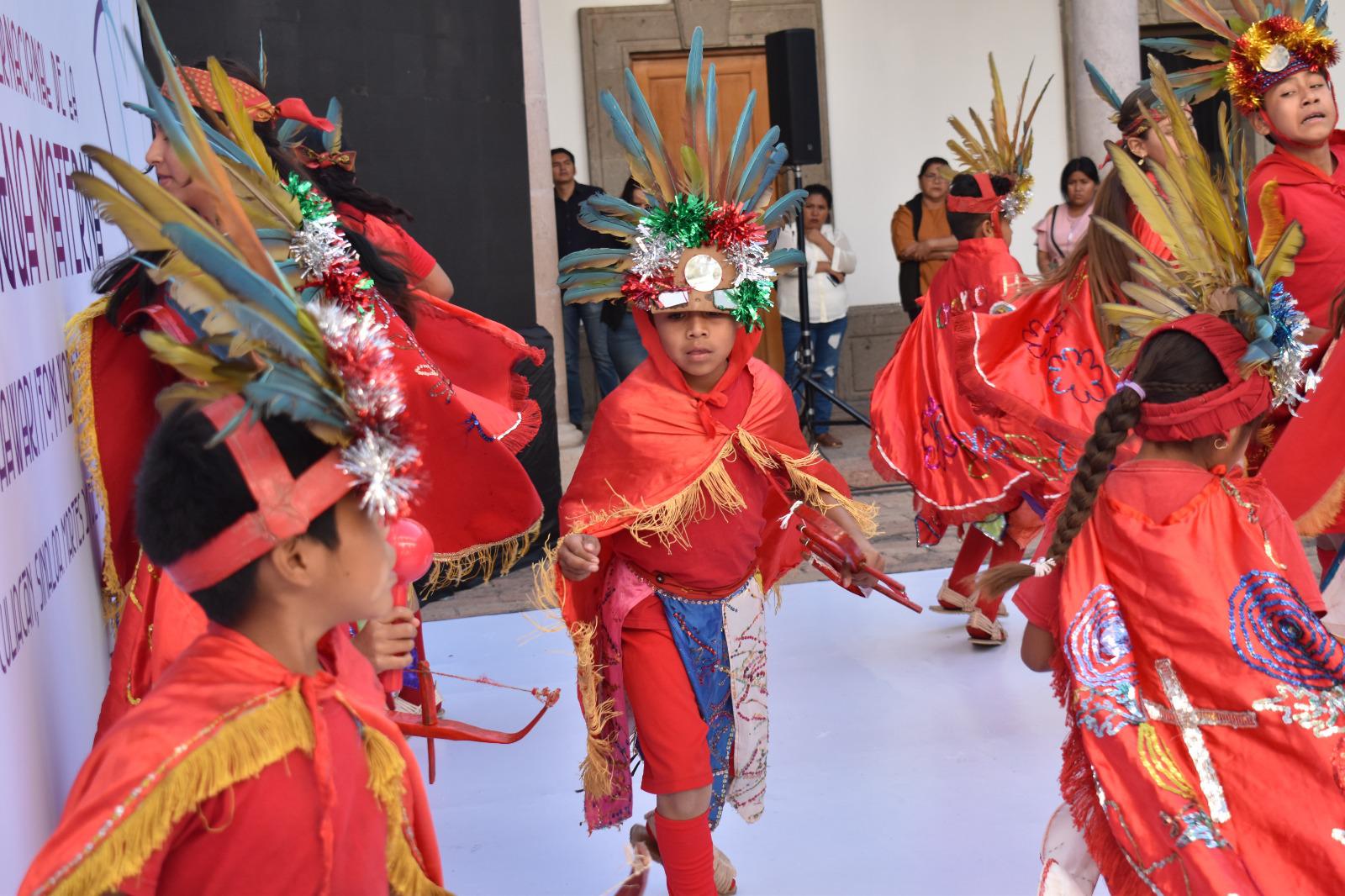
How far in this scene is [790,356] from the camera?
9.81 m

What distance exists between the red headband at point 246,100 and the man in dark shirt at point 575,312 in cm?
502

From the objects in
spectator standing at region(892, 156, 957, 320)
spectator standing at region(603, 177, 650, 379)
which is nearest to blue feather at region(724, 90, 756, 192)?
spectator standing at region(603, 177, 650, 379)

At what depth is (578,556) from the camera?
2.98 meters

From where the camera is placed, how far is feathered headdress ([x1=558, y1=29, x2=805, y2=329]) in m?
3.17

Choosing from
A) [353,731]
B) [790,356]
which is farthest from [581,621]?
[790,356]

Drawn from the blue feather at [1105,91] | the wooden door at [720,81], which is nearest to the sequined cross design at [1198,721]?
the blue feather at [1105,91]

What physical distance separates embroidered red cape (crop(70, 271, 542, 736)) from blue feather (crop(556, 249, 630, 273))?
348 millimetres

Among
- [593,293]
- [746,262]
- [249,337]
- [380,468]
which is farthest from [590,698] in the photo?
[249,337]

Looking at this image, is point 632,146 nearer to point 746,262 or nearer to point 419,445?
point 746,262

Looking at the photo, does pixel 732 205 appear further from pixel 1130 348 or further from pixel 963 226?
pixel 963 226

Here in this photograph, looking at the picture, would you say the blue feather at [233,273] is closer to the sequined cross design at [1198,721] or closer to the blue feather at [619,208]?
the sequined cross design at [1198,721]

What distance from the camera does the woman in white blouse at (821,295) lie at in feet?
31.4

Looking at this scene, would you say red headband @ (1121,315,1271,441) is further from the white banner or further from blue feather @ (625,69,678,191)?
the white banner

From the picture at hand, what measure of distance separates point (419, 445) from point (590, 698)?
4.89ft
